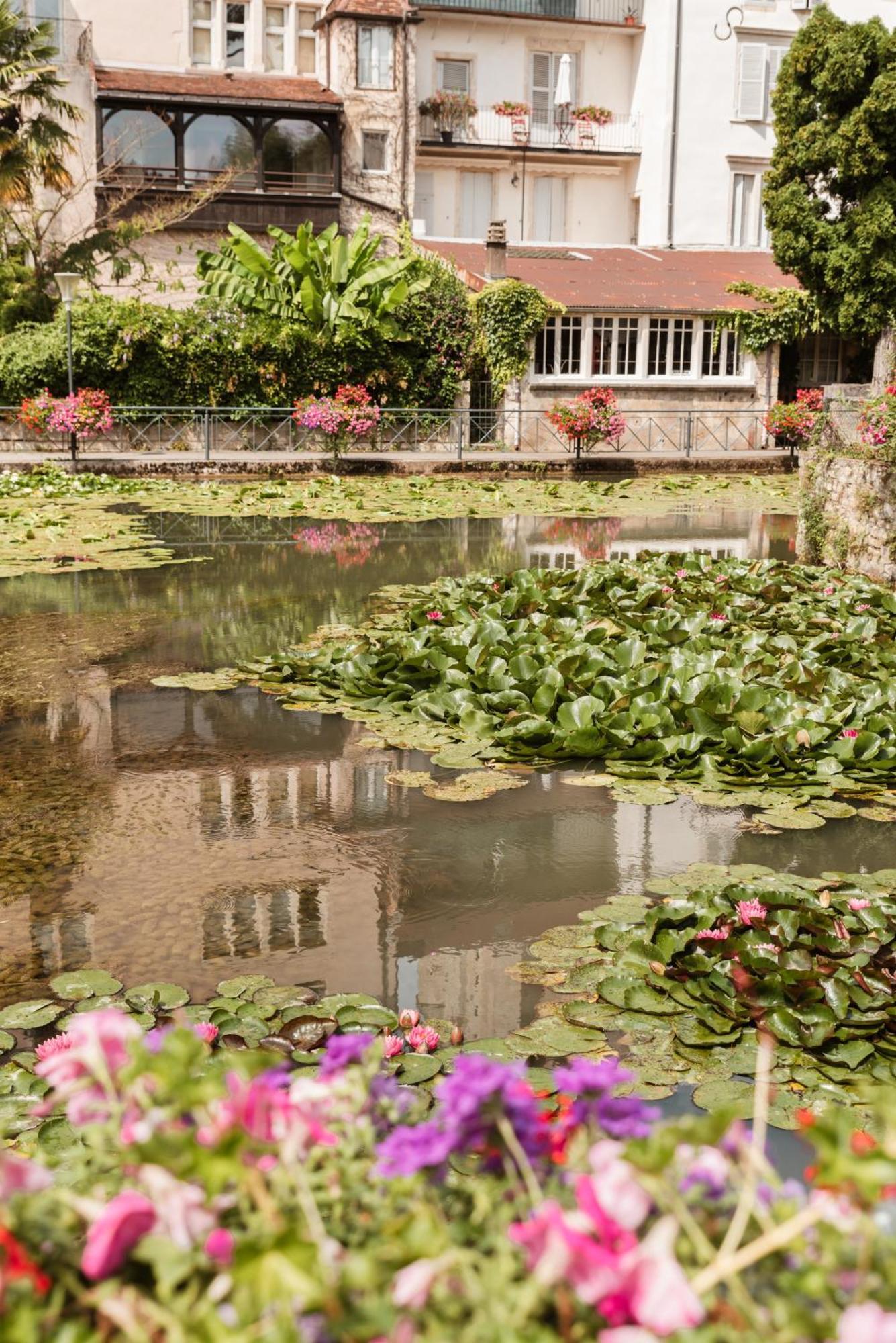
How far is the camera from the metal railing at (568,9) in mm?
36469

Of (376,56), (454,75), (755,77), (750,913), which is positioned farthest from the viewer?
(454,75)

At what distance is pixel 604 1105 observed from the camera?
1587 millimetres

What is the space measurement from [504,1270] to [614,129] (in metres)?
39.7

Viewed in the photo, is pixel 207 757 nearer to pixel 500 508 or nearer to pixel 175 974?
pixel 175 974

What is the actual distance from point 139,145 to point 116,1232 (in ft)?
119

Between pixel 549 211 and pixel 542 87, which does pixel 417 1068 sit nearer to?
pixel 549 211

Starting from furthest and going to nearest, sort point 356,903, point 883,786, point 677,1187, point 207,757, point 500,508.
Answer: point 500,508 < point 207,757 < point 883,786 < point 356,903 < point 677,1187

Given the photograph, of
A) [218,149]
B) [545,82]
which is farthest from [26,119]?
[545,82]

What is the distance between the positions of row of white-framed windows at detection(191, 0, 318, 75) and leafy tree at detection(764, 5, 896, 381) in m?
13.3

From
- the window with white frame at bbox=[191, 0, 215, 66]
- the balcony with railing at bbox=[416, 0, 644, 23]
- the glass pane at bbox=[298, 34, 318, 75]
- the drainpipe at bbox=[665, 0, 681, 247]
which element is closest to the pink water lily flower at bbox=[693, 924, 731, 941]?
the drainpipe at bbox=[665, 0, 681, 247]

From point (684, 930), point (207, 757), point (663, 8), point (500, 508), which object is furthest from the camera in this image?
point (663, 8)

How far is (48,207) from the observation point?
33156 millimetres

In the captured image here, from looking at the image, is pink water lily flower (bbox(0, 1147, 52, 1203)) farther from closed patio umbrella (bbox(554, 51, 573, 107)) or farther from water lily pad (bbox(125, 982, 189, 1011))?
closed patio umbrella (bbox(554, 51, 573, 107))

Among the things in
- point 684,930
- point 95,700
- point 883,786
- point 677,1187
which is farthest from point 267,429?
point 677,1187
